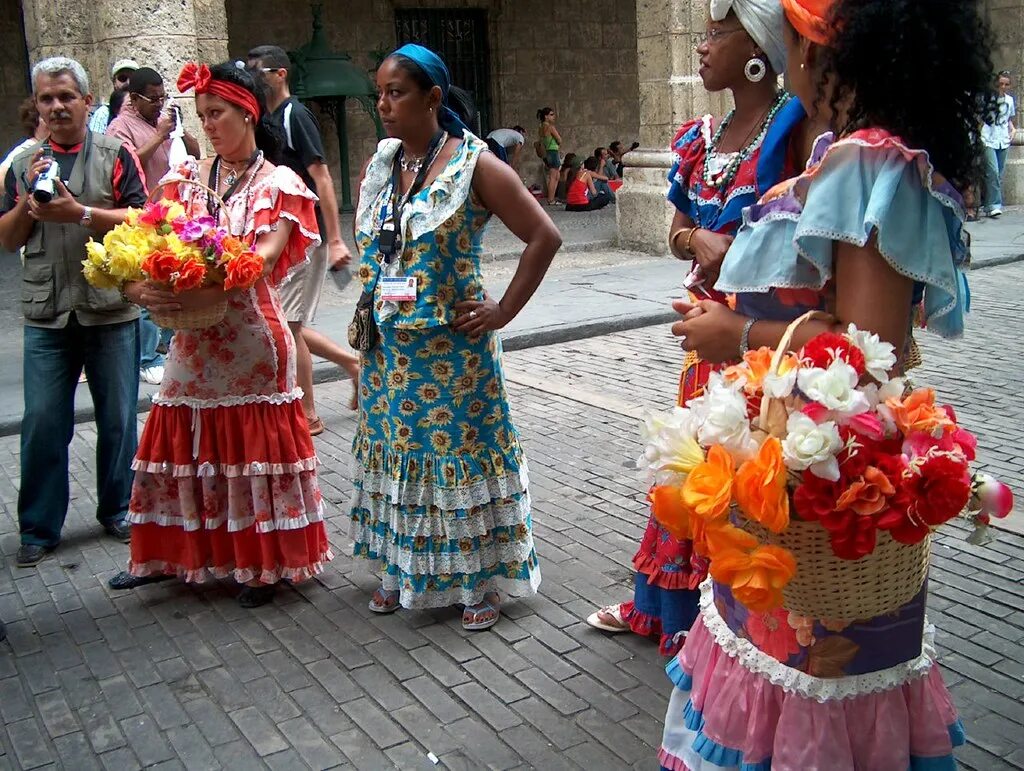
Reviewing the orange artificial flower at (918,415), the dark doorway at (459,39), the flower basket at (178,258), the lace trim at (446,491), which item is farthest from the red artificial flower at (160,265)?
the dark doorway at (459,39)

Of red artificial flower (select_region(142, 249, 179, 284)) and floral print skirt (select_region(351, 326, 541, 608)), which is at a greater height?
red artificial flower (select_region(142, 249, 179, 284))

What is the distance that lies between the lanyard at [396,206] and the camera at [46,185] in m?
1.45

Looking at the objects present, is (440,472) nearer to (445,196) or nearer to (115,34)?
(445,196)

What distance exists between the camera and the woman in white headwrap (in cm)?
309

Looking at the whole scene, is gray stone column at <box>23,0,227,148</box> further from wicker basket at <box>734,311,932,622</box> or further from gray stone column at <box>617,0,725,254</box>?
wicker basket at <box>734,311,932,622</box>

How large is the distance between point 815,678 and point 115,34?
935 cm

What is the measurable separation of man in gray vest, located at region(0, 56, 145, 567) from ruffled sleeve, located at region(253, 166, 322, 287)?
781mm

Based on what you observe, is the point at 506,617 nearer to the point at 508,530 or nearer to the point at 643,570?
the point at 508,530

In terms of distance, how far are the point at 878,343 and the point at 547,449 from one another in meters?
4.35

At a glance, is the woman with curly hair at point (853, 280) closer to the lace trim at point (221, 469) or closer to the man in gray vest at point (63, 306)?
the lace trim at point (221, 469)

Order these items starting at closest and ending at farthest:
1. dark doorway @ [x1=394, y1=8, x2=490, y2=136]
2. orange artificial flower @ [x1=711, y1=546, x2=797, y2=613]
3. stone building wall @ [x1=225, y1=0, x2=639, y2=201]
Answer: orange artificial flower @ [x1=711, y1=546, x2=797, y2=613]
stone building wall @ [x1=225, y1=0, x2=639, y2=201]
dark doorway @ [x1=394, y1=8, x2=490, y2=136]

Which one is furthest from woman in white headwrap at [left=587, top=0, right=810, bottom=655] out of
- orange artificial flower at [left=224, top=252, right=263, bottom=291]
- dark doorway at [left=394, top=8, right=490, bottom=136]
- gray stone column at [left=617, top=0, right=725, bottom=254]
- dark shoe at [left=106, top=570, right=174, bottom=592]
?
dark doorway at [left=394, top=8, right=490, bottom=136]

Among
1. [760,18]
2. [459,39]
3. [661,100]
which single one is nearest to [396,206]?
[760,18]

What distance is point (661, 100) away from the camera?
13289 mm
